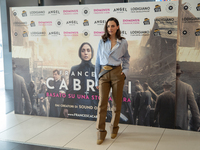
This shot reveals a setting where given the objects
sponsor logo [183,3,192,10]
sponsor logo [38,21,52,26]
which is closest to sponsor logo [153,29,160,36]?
sponsor logo [183,3,192,10]

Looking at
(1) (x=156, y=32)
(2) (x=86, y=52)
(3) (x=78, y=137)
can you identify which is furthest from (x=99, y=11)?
(3) (x=78, y=137)

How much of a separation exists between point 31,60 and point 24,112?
923 millimetres

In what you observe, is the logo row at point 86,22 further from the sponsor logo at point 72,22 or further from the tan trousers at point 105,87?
the tan trousers at point 105,87

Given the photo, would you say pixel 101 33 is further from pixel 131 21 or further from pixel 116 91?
pixel 116 91

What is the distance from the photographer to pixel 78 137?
3.56 metres

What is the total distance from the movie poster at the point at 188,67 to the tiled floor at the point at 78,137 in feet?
0.70

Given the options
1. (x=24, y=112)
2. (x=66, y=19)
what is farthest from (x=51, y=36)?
(x=24, y=112)

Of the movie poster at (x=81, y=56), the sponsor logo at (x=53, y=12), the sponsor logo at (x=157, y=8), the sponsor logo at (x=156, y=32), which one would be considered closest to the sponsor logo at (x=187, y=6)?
the movie poster at (x=81, y=56)

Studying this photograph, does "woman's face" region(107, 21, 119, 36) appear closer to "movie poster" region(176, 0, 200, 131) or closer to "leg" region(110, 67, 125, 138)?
"leg" region(110, 67, 125, 138)

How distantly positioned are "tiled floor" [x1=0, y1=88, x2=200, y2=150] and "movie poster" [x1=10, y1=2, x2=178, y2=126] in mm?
262

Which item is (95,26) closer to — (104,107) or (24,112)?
(104,107)

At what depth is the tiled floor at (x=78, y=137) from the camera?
326cm

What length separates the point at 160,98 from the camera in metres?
3.87

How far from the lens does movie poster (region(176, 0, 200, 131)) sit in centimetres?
361
